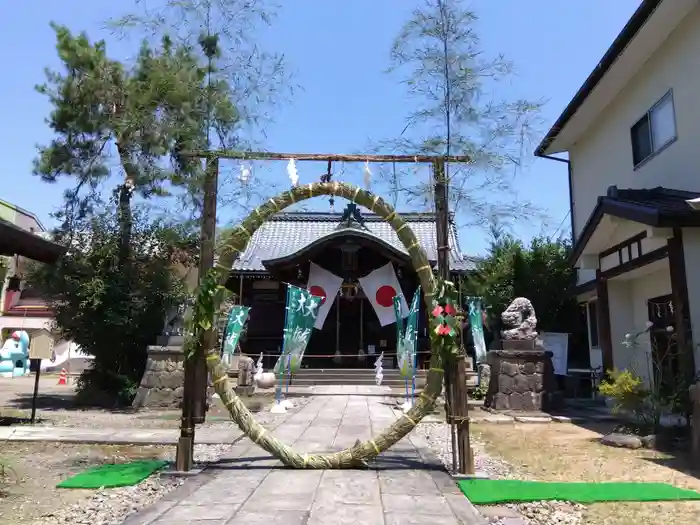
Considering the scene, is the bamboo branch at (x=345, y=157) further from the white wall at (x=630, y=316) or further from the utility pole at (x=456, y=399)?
the white wall at (x=630, y=316)

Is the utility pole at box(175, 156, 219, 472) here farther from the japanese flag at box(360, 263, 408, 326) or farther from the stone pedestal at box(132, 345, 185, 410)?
the japanese flag at box(360, 263, 408, 326)

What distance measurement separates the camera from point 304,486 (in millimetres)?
4902

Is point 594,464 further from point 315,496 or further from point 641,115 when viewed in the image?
point 641,115

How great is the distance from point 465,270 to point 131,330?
1221cm

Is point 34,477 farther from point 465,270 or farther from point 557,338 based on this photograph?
point 465,270

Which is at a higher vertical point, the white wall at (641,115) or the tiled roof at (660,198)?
the white wall at (641,115)

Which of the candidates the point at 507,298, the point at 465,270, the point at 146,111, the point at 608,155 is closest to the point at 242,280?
the point at 465,270

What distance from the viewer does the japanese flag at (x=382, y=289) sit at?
20000mm

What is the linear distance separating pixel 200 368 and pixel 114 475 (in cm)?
135

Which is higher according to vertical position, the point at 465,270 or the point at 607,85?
the point at 607,85

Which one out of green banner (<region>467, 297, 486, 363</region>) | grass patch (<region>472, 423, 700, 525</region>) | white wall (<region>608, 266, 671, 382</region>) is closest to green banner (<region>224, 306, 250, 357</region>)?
green banner (<region>467, 297, 486, 363</region>)

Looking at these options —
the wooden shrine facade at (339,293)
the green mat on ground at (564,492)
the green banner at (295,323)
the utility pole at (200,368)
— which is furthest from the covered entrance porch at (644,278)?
the wooden shrine facade at (339,293)

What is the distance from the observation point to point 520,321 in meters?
11.4

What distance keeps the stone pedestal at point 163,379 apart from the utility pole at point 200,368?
22.3 feet
